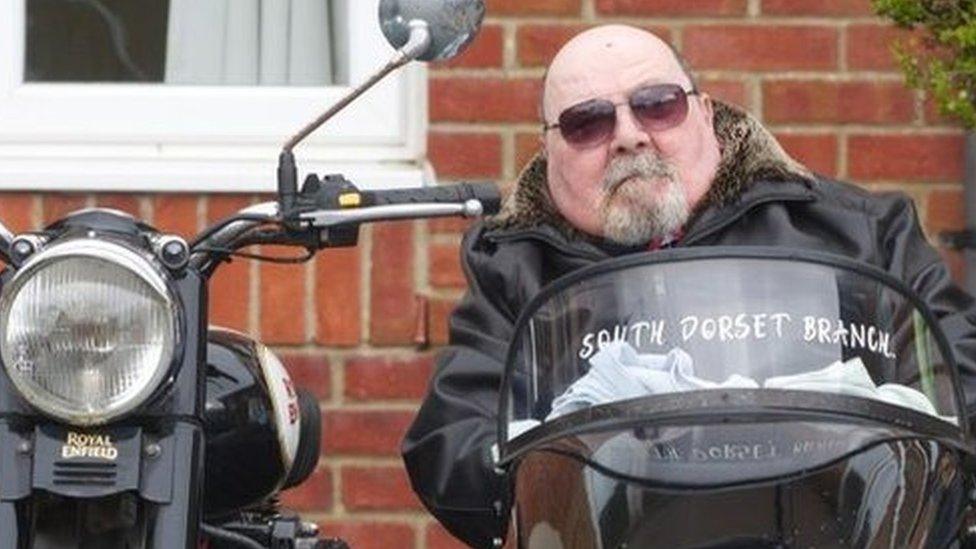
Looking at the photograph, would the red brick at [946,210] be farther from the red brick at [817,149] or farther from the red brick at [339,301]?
the red brick at [339,301]

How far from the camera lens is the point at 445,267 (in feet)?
17.9

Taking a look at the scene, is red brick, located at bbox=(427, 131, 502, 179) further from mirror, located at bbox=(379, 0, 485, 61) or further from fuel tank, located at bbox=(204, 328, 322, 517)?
mirror, located at bbox=(379, 0, 485, 61)

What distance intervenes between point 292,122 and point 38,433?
2626mm

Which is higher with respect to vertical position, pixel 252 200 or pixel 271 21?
pixel 271 21

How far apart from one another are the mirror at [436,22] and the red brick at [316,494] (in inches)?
92.4

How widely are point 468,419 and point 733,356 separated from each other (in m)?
0.86

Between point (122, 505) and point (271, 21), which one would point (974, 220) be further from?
point (122, 505)

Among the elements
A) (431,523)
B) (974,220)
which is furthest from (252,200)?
(974,220)

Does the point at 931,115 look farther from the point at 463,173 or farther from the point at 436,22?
the point at 436,22

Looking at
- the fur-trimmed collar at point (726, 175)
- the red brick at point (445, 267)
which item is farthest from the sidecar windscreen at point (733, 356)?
the red brick at point (445, 267)

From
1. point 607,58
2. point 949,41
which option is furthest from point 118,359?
point 949,41

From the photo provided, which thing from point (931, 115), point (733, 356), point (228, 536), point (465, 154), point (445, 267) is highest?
point (931, 115)

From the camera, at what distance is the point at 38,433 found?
3.04m

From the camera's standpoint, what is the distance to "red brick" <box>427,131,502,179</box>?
17.9 feet
